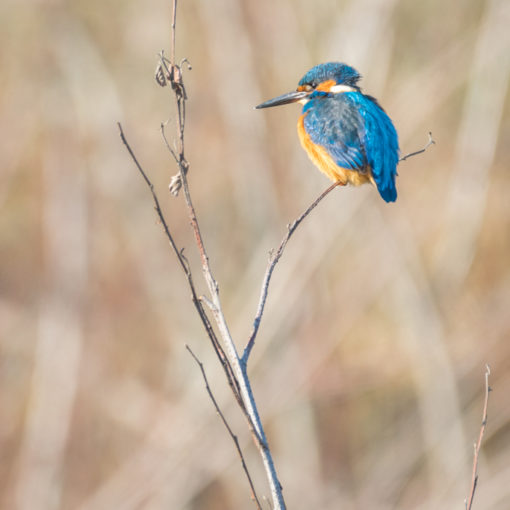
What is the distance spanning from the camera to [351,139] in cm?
233

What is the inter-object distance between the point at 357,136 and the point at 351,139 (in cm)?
2

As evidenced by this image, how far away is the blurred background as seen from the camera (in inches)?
189

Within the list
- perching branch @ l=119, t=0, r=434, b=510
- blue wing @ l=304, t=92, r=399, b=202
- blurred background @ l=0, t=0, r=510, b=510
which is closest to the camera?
perching branch @ l=119, t=0, r=434, b=510

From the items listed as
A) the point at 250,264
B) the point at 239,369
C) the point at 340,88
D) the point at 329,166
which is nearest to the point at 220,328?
the point at 239,369

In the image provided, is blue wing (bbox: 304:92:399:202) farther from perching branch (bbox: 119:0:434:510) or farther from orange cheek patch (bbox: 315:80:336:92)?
perching branch (bbox: 119:0:434:510)

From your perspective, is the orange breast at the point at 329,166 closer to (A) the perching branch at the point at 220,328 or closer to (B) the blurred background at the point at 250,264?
(A) the perching branch at the point at 220,328

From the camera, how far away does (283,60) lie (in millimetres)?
5289

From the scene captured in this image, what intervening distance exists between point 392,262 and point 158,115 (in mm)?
2358

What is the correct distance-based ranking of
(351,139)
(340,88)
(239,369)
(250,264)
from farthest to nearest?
(250,264) < (340,88) < (351,139) < (239,369)

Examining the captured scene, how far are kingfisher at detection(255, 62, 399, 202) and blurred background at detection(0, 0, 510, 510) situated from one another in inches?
83.2

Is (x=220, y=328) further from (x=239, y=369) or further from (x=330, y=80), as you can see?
(x=330, y=80)

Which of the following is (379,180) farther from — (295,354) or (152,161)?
(152,161)

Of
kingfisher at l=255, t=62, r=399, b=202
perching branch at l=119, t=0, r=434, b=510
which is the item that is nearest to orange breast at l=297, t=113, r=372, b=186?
kingfisher at l=255, t=62, r=399, b=202

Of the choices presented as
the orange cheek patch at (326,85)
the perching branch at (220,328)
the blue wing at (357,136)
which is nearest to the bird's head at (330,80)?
the orange cheek patch at (326,85)
